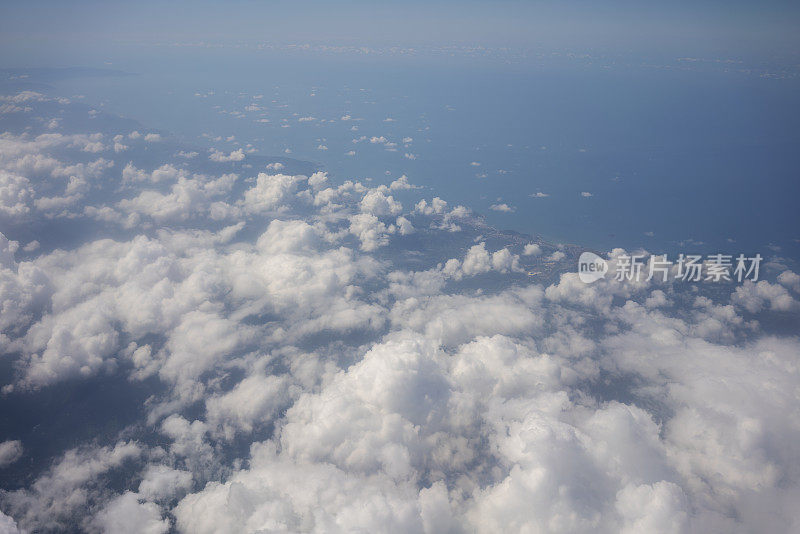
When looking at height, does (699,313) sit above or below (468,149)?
below

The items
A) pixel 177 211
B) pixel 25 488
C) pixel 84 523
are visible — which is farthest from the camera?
pixel 177 211

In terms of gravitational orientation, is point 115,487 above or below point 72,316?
below

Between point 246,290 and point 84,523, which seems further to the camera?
point 246,290

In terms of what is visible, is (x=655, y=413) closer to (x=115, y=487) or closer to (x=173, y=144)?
(x=115, y=487)

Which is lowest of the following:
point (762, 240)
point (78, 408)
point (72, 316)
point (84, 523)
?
point (84, 523)

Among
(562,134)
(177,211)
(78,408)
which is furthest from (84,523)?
(562,134)

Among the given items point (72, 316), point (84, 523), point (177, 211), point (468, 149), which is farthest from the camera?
point (468, 149)

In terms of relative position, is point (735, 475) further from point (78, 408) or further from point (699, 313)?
point (78, 408)

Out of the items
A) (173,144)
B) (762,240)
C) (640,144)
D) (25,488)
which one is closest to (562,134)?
(640,144)

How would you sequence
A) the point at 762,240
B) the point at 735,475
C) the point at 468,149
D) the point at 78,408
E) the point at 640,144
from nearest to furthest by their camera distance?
the point at 735,475, the point at 78,408, the point at 762,240, the point at 640,144, the point at 468,149
